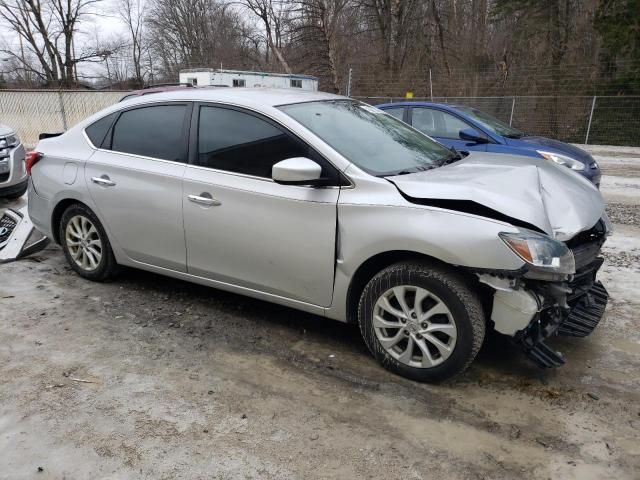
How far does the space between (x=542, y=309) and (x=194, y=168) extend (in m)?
2.47

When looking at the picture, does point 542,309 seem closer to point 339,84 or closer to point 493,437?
point 493,437

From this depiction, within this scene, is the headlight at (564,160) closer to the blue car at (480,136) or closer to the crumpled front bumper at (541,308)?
the blue car at (480,136)

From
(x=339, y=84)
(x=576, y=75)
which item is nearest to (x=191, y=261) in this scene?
(x=576, y=75)

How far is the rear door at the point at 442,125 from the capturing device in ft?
25.8

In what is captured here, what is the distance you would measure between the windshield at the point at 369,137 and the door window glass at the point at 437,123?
396 cm

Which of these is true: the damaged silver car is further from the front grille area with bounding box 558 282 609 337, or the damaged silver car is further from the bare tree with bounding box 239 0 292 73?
the bare tree with bounding box 239 0 292 73

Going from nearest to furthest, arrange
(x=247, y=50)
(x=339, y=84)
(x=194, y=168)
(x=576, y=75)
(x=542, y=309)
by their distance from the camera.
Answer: (x=542, y=309)
(x=194, y=168)
(x=576, y=75)
(x=339, y=84)
(x=247, y=50)

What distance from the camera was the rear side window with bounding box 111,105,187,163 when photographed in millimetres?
4059

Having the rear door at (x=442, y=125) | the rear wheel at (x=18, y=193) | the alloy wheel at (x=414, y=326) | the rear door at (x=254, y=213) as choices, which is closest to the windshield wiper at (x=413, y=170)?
the rear door at (x=254, y=213)

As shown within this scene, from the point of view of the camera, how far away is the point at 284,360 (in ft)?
11.6

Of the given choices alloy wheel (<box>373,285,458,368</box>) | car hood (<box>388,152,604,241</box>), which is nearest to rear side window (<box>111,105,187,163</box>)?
car hood (<box>388,152,604,241</box>)

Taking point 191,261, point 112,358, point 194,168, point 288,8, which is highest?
point 288,8

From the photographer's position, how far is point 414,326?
10.3 ft

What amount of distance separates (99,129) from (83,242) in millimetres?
Answer: 984
